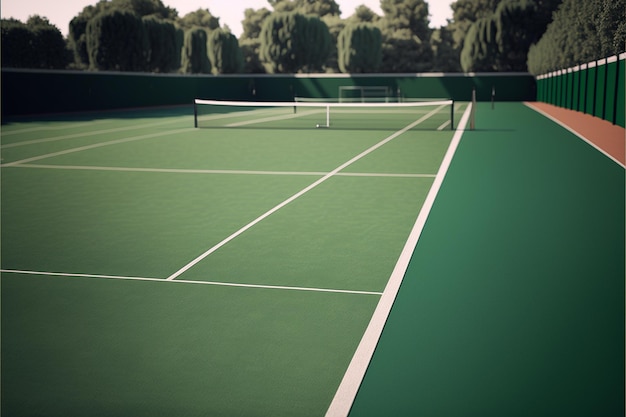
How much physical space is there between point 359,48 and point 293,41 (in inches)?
223

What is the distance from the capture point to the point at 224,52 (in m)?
57.2

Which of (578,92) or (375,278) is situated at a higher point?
(578,92)

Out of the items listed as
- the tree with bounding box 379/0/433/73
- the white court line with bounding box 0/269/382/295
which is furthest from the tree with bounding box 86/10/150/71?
the white court line with bounding box 0/269/382/295

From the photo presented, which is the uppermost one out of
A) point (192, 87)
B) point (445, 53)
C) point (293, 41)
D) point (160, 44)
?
point (293, 41)

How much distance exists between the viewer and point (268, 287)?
579 centimetres

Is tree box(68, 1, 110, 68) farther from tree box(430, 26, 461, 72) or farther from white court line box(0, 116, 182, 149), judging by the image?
tree box(430, 26, 461, 72)

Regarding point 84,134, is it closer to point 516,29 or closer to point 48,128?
point 48,128

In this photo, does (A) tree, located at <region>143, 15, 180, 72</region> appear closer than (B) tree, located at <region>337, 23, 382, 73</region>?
Yes

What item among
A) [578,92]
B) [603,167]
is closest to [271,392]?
[603,167]

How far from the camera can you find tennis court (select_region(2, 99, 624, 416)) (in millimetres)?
3967

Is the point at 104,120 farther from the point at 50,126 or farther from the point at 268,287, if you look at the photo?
the point at 268,287

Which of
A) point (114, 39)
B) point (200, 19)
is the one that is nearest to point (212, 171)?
point (114, 39)

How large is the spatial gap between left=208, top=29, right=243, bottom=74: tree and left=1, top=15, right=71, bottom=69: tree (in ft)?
39.2

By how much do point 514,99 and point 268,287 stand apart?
44865mm
